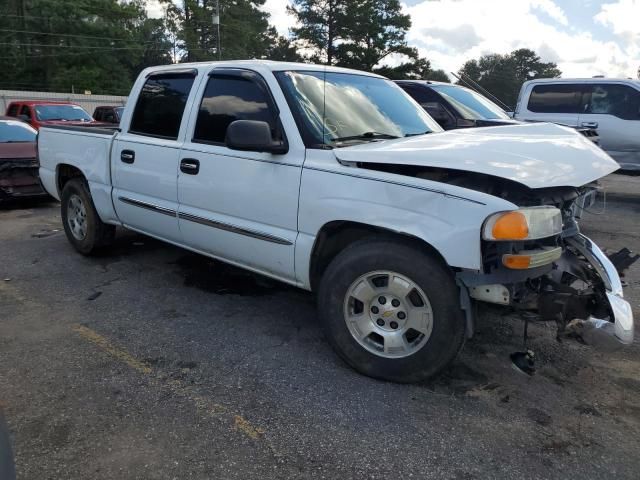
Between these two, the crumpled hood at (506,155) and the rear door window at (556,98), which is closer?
the crumpled hood at (506,155)

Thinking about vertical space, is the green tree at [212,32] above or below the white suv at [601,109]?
above

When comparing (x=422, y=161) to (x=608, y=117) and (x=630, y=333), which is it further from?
(x=608, y=117)

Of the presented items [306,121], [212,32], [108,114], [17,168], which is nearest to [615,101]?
[306,121]

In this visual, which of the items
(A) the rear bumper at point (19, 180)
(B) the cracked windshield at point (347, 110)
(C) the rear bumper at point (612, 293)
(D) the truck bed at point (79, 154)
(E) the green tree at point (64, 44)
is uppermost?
(E) the green tree at point (64, 44)

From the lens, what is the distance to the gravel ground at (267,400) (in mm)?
2502

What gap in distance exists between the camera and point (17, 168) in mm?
8219

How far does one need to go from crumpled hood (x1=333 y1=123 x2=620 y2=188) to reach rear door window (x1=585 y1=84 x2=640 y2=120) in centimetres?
819

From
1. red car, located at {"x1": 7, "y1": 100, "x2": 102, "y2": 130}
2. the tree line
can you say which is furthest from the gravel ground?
the tree line

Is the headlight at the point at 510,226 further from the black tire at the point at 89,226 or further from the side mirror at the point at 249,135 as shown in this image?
the black tire at the point at 89,226

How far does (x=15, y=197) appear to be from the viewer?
27.0 ft

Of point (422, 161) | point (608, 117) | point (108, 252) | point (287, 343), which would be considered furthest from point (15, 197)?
point (608, 117)

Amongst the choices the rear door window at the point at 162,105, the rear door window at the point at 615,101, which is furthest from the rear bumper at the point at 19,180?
the rear door window at the point at 615,101

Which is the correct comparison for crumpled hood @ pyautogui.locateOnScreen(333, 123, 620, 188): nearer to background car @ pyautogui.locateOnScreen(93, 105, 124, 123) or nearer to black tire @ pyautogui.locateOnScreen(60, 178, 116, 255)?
black tire @ pyautogui.locateOnScreen(60, 178, 116, 255)

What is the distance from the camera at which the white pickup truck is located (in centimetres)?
284
